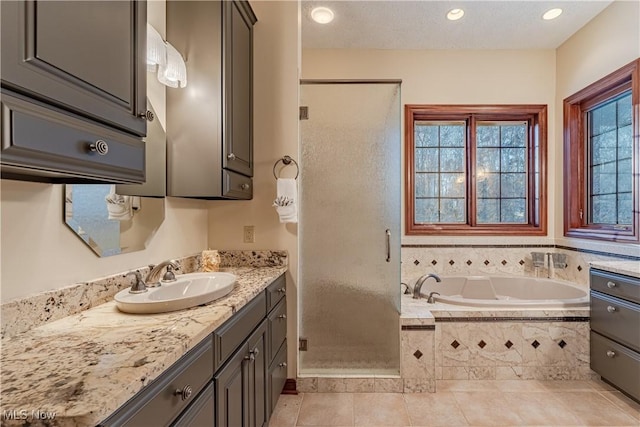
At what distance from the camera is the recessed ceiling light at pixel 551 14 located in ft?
9.26

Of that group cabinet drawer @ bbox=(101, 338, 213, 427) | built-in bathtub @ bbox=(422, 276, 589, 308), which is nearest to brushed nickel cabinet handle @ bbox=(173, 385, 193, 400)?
cabinet drawer @ bbox=(101, 338, 213, 427)

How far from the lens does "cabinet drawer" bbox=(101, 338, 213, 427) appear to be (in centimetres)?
70

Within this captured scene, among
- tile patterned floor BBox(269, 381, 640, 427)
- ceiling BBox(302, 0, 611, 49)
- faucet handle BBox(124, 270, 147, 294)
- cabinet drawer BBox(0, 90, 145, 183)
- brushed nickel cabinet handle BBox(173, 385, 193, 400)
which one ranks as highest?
ceiling BBox(302, 0, 611, 49)

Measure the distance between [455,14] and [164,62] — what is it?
2.55 metres

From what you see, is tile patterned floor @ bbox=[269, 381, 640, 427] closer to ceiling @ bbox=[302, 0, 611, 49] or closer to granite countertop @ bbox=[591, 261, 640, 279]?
granite countertop @ bbox=[591, 261, 640, 279]

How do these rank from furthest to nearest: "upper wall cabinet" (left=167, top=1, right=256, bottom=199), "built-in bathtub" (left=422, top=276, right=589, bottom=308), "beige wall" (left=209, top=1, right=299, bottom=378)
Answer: "built-in bathtub" (left=422, top=276, right=589, bottom=308)
"beige wall" (left=209, top=1, right=299, bottom=378)
"upper wall cabinet" (left=167, top=1, right=256, bottom=199)

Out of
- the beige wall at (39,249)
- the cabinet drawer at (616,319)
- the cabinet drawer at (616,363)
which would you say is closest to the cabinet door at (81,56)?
the beige wall at (39,249)

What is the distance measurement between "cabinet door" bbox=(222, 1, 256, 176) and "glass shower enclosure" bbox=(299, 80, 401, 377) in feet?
1.27

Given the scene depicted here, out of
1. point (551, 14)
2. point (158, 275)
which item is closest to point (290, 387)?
point (158, 275)

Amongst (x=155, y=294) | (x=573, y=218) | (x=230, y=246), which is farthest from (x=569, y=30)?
(x=155, y=294)

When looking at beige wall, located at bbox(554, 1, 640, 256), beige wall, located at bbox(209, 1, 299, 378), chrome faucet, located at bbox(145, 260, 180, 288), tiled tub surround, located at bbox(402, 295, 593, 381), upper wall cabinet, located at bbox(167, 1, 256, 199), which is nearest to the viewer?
chrome faucet, located at bbox(145, 260, 180, 288)

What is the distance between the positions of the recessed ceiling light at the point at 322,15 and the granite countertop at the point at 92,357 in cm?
262

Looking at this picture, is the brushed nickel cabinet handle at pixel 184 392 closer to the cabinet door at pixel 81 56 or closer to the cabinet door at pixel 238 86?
the cabinet door at pixel 81 56

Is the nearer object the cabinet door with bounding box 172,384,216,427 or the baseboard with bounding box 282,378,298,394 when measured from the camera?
the cabinet door with bounding box 172,384,216,427
